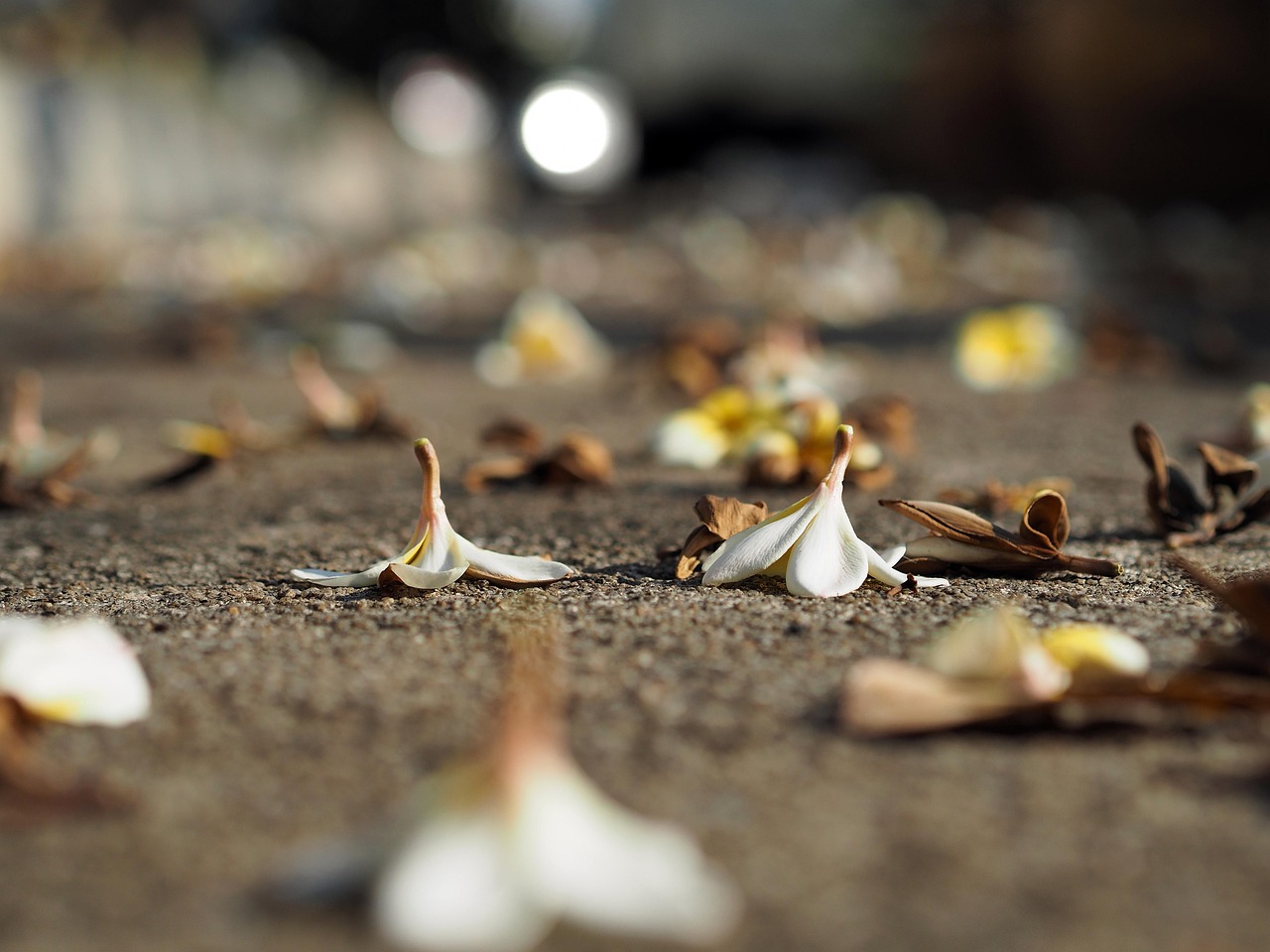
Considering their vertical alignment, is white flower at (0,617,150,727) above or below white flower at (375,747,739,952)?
below

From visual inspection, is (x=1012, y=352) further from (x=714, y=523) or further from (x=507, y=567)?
(x=507, y=567)

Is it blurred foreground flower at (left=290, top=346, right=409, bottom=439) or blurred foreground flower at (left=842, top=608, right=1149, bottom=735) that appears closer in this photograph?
blurred foreground flower at (left=842, top=608, right=1149, bottom=735)

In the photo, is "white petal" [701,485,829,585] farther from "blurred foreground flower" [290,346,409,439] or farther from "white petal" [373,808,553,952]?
"blurred foreground flower" [290,346,409,439]

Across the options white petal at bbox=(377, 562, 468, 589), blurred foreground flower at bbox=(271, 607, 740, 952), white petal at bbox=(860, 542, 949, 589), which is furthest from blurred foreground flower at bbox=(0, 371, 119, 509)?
blurred foreground flower at bbox=(271, 607, 740, 952)

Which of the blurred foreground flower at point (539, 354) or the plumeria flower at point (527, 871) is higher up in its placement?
the plumeria flower at point (527, 871)

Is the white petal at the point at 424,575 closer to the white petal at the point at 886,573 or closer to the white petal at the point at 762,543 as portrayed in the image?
the white petal at the point at 762,543

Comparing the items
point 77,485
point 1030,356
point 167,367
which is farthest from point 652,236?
point 77,485

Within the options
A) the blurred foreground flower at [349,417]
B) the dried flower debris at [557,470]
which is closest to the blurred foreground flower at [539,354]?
the blurred foreground flower at [349,417]
